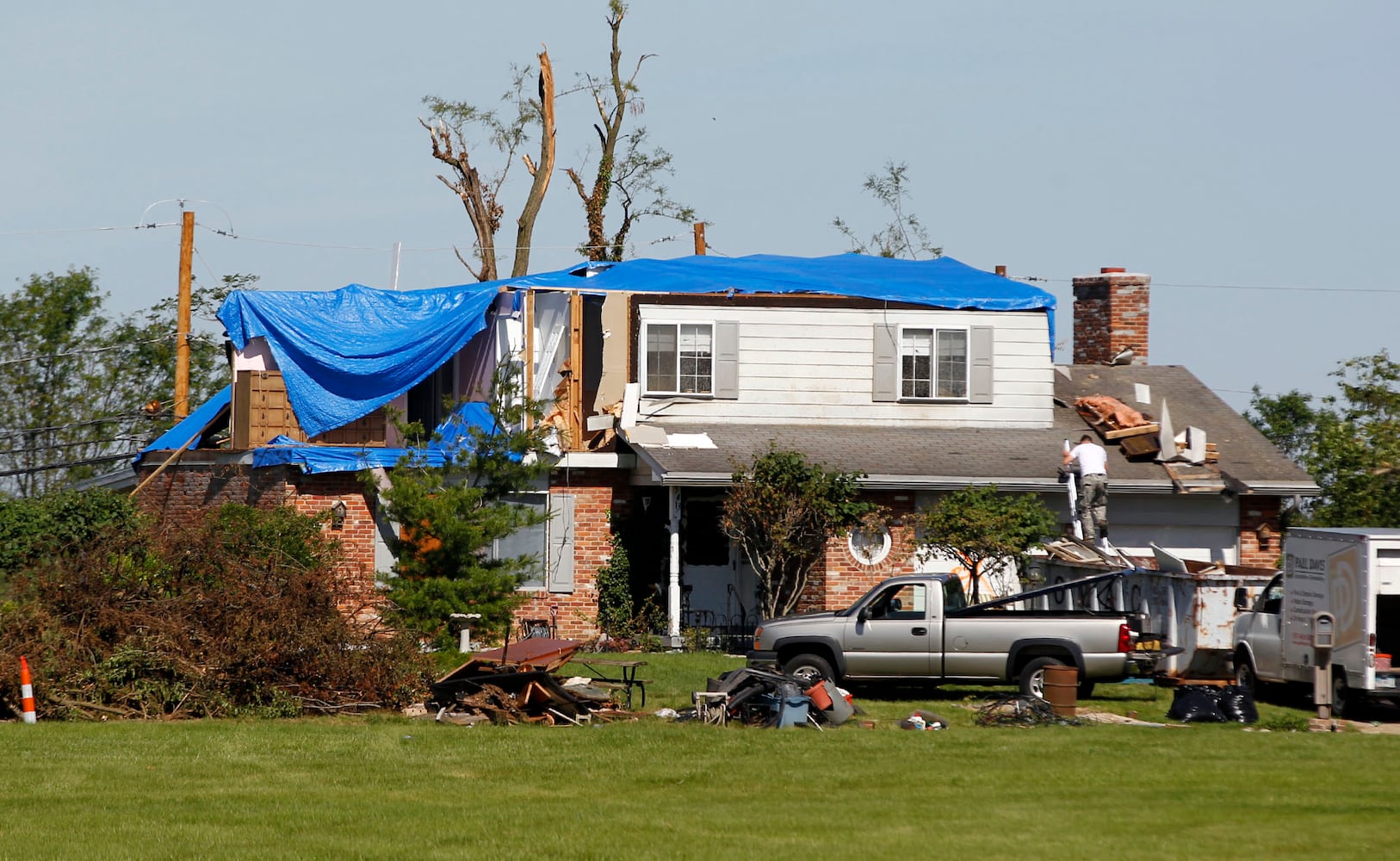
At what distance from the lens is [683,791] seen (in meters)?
12.8

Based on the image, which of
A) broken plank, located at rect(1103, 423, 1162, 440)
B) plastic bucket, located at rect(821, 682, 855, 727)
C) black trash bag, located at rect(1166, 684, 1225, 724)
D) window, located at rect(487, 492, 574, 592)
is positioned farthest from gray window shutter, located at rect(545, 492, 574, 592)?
black trash bag, located at rect(1166, 684, 1225, 724)

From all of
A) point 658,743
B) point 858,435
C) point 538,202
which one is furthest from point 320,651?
point 538,202

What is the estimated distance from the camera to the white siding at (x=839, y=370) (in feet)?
90.2

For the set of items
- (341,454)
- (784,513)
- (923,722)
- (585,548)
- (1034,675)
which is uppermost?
(341,454)

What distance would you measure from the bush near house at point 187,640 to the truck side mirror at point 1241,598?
9.58 meters

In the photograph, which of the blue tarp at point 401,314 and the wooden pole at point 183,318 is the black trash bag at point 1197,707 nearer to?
the blue tarp at point 401,314

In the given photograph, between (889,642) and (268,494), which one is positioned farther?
(268,494)

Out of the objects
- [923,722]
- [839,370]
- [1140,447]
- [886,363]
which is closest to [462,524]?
[923,722]

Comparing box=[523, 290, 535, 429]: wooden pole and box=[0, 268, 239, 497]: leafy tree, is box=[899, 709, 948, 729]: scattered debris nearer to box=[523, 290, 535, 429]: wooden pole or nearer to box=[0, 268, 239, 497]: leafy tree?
box=[523, 290, 535, 429]: wooden pole

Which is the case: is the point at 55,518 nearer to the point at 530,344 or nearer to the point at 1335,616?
the point at 530,344

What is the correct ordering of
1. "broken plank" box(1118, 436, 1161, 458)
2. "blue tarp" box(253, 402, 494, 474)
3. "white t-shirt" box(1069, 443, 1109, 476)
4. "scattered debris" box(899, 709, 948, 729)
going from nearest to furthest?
"scattered debris" box(899, 709, 948, 729) → "white t-shirt" box(1069, 443, 1109, 476) → "blue tarp" box(253, 402, 494, 474) → "broken plank" box(1118, 436, 1161, 458)

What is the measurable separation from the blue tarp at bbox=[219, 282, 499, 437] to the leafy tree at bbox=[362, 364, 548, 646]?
360cm

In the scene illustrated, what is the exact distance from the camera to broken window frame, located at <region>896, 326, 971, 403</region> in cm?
2812

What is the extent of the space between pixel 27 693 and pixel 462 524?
21.0 feet
